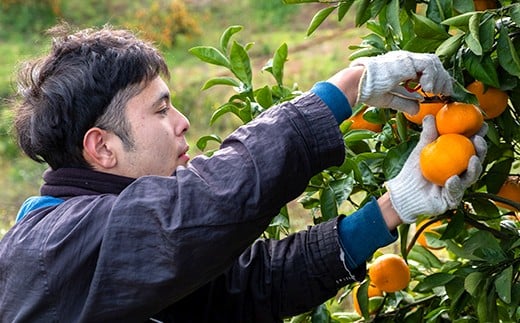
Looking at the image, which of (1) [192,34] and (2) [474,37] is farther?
(1) [192,34]

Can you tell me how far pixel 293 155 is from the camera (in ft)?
3.98

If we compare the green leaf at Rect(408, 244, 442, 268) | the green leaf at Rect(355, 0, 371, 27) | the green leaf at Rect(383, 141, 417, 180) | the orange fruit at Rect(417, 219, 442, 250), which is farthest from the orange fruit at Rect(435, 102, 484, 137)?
the green leaf at Rect(408, 244, 442, 268)

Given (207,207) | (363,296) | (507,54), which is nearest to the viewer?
(207,207)

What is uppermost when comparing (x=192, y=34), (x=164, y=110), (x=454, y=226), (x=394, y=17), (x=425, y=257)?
(x=394, y=17)

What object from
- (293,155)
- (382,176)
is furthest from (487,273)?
(293,155)

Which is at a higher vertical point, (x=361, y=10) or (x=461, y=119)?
(x=361, y=10)

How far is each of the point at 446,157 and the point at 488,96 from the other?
0.55 feet

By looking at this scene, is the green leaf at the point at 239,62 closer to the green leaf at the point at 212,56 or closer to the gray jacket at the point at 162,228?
the green leaf at the point at 212,56

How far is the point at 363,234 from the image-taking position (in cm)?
145

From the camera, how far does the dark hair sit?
143cm

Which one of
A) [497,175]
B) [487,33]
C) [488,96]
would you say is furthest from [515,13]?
[497,175]

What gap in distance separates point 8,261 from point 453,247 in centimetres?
74

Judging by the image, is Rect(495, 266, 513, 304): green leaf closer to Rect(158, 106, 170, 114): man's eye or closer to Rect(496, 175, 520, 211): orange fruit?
Rect(496, 175, 520, 211): orange fruit

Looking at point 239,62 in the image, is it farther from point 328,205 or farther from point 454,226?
point 454,226
